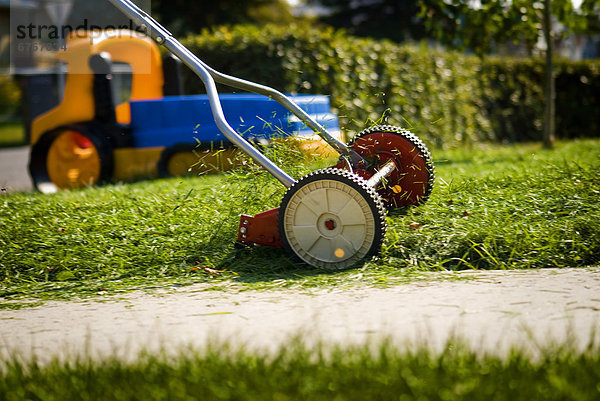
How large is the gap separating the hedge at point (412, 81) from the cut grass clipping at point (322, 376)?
16.0 ft

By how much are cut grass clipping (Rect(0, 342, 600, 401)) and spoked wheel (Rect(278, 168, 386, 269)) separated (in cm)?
124

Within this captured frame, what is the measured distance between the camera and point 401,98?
1052cm

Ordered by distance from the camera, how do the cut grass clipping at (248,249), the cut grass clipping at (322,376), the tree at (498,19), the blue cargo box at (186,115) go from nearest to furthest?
1. the cut grass clipping at (322,376)
2. the cut grass clipping at (248,249)
3. the blue cargo box at (186,115)
4. the tree at (498,19)

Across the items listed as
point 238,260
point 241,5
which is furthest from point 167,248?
point 241,5

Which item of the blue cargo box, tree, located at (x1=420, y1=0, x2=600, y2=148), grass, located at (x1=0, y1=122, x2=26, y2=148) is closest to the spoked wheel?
the blue cargo box

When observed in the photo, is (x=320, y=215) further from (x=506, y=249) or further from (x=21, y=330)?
(x=21, y=330)

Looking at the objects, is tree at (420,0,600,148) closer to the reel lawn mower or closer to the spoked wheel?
the reel lawn mower

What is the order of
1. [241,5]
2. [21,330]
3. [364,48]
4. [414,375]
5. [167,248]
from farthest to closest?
[241,5], [364,48], [167,248], [21,330], [414,375]

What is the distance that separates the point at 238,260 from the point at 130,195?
211 cm

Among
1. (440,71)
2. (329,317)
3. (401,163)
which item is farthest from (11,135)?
(329,317)

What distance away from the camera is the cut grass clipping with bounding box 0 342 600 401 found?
6.94ft

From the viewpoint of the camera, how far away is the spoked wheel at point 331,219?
365cm

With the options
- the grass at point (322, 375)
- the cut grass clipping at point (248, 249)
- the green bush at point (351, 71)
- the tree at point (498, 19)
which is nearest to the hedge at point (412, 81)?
the green bush at point (351, 71)

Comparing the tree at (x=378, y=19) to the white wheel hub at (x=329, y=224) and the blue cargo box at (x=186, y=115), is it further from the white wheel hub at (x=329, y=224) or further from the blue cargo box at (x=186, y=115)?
the white wheel hub at (x=329, y=224)
